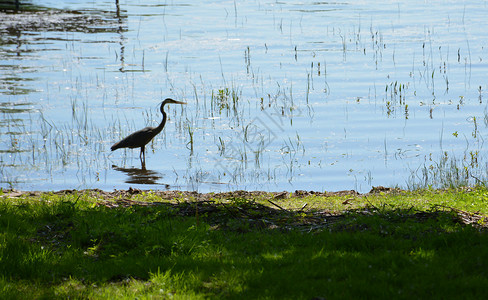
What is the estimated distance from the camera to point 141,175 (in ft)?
48.8

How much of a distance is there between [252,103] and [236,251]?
1271 cm

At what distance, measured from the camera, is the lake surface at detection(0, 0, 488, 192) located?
1446 centimetres

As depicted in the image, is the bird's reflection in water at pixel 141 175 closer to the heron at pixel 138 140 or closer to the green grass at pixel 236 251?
the heron at pixel 138 140

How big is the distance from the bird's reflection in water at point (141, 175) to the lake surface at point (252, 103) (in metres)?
0.06

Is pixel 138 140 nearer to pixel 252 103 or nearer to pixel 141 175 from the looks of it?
pixel 141 175

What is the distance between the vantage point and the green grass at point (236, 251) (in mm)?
5922

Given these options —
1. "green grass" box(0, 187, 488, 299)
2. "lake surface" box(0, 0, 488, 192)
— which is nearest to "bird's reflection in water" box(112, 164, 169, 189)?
"lake surface" box(0, 0, 488, 192)

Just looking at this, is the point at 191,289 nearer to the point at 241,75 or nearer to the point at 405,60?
the point at 241,75

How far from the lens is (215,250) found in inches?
278

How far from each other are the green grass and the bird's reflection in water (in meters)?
5.11

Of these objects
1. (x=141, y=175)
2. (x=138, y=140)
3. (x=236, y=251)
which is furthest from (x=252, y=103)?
(x=236, y=251)

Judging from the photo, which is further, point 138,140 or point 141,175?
point 138,140

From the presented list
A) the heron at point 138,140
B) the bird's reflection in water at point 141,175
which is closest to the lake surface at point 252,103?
the bird's reflection in water at point 141,175

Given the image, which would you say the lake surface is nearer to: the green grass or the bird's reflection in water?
the bird's reflection in water
